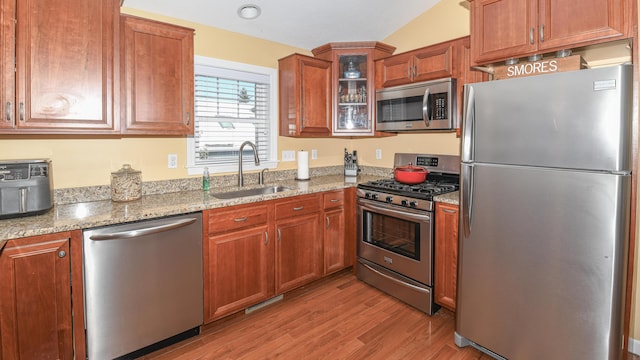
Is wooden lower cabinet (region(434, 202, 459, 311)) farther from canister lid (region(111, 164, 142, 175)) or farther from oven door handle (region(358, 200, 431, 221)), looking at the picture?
canister lid (region(111, 164, 142, 175))

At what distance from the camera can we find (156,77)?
7.60 feet

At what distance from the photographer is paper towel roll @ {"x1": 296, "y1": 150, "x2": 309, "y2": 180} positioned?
3.45m

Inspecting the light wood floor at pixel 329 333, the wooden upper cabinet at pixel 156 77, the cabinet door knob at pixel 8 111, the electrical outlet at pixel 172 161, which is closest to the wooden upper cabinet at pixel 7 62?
the cabinet door knob at pixel 8 111

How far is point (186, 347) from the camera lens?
2225 mm

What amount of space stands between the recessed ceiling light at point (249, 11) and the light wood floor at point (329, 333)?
7.86 feet

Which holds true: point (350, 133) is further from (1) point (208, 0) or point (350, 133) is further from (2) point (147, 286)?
(2) point (147, 286)

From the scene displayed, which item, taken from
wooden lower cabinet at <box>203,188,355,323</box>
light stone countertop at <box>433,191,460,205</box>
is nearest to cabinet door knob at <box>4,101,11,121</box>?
wooden lower cabinet at <box>203,188,355,323</box>

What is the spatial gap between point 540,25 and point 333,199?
1.95 meters

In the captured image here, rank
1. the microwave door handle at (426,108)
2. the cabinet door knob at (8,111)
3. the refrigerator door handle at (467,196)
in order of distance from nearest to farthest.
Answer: the cabinet door knob at (8,111)
the refrigerator door handle at (467,196)
the microwave door handle at (426,108)

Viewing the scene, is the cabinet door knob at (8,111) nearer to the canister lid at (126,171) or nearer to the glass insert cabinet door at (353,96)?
the canister lid at (126,171)

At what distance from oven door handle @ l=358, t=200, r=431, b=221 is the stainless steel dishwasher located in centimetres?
147

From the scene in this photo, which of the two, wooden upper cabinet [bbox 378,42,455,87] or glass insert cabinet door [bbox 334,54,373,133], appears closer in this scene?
wooden upper cabinet [bbox 378,42,455,87]

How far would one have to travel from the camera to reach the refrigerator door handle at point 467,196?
6.81 ft

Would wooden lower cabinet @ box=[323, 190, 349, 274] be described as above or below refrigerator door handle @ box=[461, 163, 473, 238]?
below
